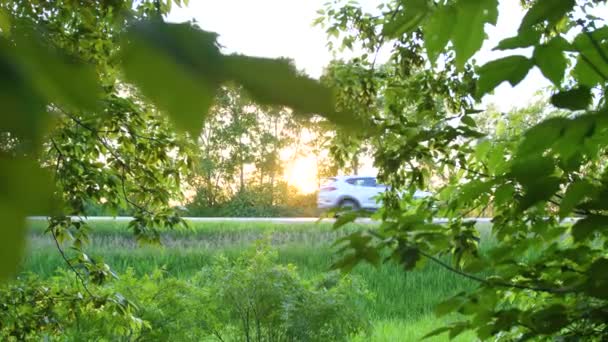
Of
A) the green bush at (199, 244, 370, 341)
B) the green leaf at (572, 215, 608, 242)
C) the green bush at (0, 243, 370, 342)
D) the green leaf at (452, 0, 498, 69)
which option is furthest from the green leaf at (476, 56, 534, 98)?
the green bush at (199, 244, 370, 341)

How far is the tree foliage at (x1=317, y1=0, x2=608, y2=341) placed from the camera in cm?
67

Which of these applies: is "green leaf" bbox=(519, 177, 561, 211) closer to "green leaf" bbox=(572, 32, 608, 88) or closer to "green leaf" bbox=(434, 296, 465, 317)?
"green leaf" bbox=(572, 32, 608, 88)

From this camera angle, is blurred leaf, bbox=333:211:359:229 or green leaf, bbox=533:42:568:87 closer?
green leaf, bbox=533:42:568:87

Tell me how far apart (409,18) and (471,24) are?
0.17m

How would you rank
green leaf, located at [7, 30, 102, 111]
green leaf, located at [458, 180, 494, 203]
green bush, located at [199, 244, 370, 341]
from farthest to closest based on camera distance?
green bush, located at [199, 244, 370, 341], green leaf, located at [458, 180, 494, 203], green leaf, located at [7, 30, 102, 111]

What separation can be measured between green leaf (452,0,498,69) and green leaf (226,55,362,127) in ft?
1.22

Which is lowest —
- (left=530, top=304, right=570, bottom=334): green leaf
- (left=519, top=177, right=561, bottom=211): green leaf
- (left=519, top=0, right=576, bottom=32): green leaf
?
(left=530, top=304, right=570, bottom=334): green leaf

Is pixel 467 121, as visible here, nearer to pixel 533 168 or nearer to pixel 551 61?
pixel 533 168

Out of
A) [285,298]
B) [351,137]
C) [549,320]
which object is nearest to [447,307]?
[549,320]

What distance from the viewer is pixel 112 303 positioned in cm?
257

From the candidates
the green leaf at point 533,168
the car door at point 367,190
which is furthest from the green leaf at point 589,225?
the car door at point 367,190

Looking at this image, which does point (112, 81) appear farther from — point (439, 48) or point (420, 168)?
point (420, 168)

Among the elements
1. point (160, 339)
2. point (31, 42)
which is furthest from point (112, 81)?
point (160, 339)

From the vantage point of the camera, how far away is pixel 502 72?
71 cm
